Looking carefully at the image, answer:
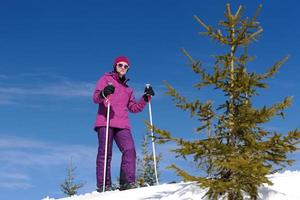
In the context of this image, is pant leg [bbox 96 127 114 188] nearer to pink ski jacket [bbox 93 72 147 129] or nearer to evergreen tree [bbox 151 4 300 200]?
pink ski jacket [bbox 93 72 147 129]

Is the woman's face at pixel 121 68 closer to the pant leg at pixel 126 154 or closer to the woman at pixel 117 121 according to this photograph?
the woman at pixel 117 121

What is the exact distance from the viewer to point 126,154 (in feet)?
37.7

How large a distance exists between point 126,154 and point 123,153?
0.09 metres

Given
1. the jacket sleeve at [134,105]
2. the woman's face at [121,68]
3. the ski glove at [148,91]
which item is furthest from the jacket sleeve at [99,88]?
the ski glove at [148,91]

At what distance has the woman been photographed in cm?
1144

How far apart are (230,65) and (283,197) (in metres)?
2.07

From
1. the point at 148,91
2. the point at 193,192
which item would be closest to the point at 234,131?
the point at 193,192

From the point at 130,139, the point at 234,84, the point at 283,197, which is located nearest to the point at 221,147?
the point at 234,84

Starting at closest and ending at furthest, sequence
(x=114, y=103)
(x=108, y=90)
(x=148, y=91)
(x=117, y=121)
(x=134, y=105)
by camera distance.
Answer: (x=108, y=90)
(x=117, y=121)
(x=114, y=103)
(x=134, y=105)
(x=148, y=91)

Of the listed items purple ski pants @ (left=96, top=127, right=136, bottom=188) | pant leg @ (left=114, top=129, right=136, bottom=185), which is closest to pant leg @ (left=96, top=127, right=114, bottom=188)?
purple ski pants @ (left=96, top=127, right=136, bottom=188)

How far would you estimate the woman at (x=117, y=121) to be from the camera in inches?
450

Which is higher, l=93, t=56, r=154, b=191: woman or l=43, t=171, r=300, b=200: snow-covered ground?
l=93, t=56, r=154, b=191: woman

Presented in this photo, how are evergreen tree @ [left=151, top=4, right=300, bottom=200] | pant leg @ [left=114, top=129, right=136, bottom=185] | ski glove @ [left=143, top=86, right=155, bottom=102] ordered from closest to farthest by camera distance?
evergreen tree @ [left=151, top=4, right=300, bottom=200] < pant leg @ [left=114, top=129, right=136, bottom=185] < ski glove @ [left=143, top=86, right=155, bottom=102]

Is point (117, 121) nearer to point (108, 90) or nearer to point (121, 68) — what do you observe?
point (108, 90)
